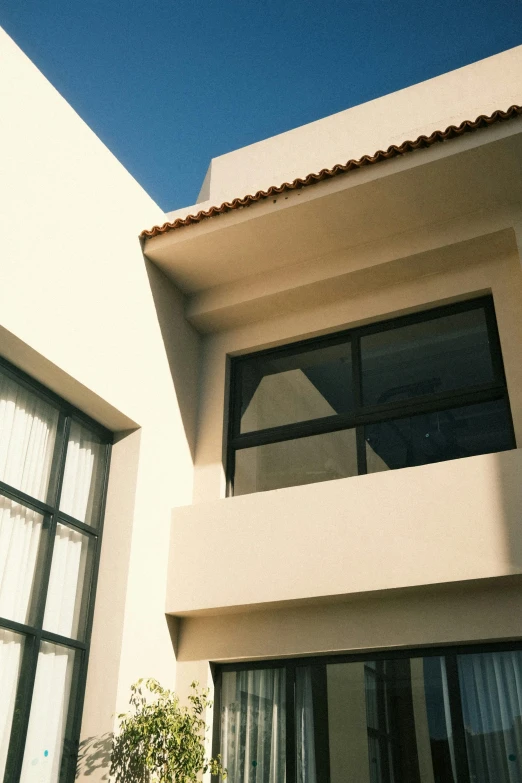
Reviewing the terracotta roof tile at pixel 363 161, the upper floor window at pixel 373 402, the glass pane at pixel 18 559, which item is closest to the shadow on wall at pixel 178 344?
the upper floor window at pixel 373 402

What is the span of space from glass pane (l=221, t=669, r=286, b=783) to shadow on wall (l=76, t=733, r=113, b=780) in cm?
104

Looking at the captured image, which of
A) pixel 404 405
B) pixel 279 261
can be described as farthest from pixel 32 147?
pixel 404 405

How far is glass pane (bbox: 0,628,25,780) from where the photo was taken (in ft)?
17.0

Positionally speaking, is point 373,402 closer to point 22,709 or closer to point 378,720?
point 378,720

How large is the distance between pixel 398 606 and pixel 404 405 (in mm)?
1713

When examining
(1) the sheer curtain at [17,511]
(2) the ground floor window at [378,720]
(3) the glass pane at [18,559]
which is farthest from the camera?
(2) the ground floor window at [378,720]

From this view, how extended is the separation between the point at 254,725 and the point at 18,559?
7.46ft

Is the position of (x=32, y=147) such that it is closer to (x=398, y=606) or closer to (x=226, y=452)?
(x=226, y=452)

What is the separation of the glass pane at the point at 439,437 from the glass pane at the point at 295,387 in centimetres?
50

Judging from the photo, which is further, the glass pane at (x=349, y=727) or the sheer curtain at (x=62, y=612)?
the glass pane at (x=349, y=727)

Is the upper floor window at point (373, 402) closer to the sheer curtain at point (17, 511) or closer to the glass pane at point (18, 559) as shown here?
the sheer curtain at point (17, 511)

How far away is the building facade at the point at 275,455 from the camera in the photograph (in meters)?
5.76

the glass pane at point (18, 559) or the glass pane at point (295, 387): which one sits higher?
the glass pane at point (295, 387)

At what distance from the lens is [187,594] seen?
665 cm
